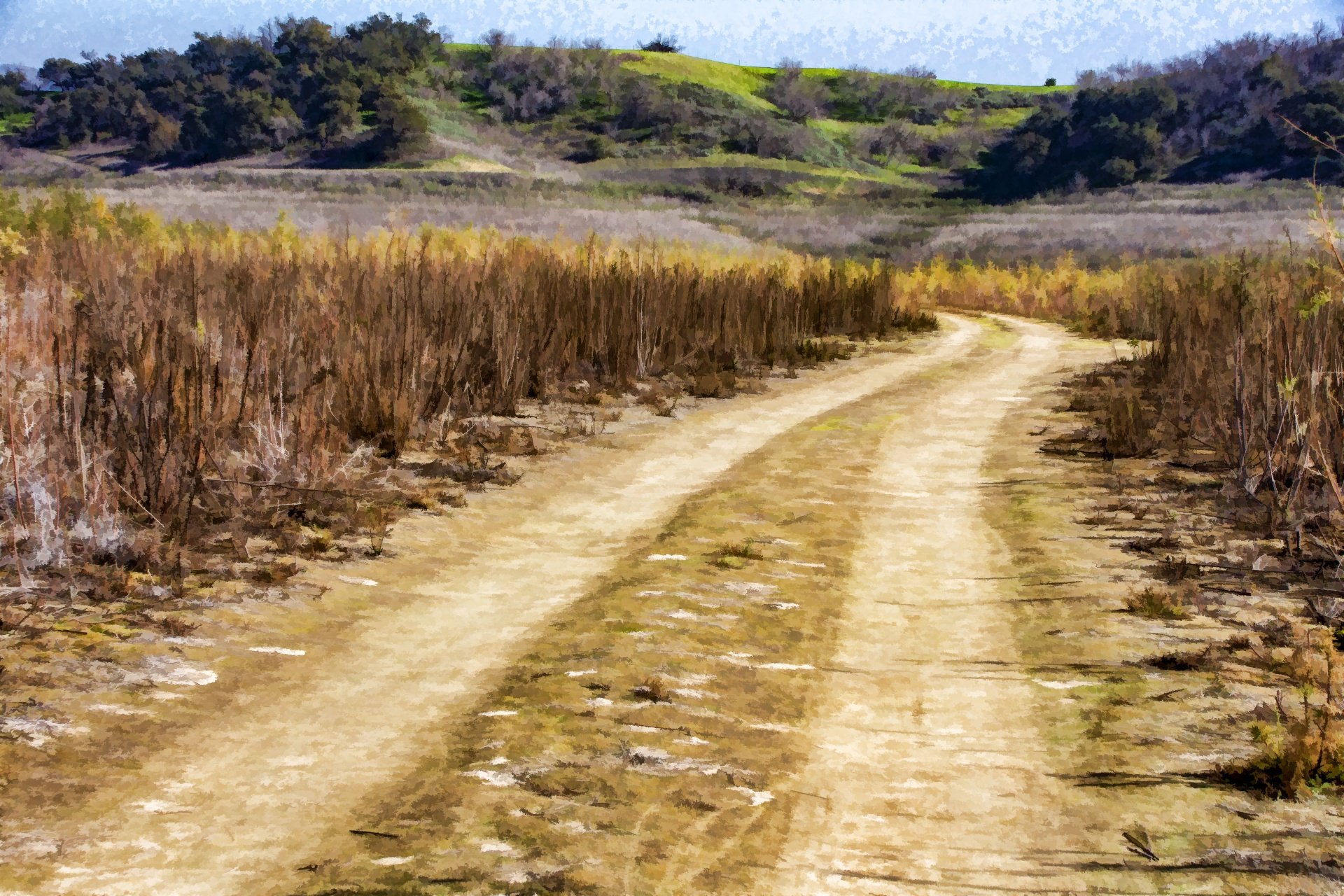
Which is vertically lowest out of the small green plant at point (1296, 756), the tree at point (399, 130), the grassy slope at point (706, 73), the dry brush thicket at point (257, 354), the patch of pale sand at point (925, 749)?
the patch of pale sand at point (925, 749)

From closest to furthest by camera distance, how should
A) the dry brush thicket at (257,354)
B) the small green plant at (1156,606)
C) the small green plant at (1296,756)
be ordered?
the small green plant at (1296,756) < the small green plant at (1156,606) < the dry brush thicket at (257,354)

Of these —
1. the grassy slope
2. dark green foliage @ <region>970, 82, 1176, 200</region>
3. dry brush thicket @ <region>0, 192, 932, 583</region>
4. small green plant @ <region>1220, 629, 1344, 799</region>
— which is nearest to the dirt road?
small green plant @ <region>1220, 629, 1344, 799</region>

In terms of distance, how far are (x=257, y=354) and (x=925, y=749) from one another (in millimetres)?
5433

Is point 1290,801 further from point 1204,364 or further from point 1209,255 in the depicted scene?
point 1209,255

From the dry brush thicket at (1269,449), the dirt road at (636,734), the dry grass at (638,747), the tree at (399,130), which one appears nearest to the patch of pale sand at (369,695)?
the dirt road at (636,734)

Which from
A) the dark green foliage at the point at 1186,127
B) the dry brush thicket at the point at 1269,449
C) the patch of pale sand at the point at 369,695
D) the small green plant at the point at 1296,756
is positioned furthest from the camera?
the dark green foliage at the point at 1186,127

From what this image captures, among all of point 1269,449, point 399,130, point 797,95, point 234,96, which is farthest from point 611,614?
point 797,95

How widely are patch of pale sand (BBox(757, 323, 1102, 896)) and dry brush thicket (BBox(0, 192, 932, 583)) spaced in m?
2.98

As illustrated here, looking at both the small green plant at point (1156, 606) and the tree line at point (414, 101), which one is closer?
the small green plant at point (1156, 606)

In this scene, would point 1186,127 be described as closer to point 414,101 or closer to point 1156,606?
point 414,101

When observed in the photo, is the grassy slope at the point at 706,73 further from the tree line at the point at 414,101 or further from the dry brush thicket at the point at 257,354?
the dry brush thicket at the point at 257,354

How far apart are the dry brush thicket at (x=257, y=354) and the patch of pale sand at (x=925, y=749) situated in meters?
2.98

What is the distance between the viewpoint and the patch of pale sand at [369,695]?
327 cm

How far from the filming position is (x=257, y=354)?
26.6 ft
